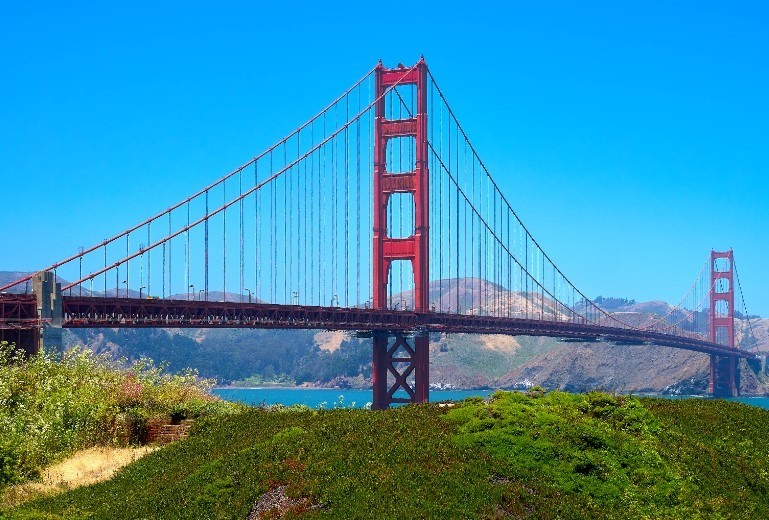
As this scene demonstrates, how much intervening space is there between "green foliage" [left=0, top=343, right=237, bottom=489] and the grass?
4.62 metres

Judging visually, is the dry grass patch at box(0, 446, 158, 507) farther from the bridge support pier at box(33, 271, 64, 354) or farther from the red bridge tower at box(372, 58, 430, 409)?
the red bridge tower at box(372, 58, 430, 409)

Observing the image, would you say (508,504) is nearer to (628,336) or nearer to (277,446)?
(277,446)

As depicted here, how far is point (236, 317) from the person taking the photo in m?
72.7

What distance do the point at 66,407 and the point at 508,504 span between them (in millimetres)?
18547

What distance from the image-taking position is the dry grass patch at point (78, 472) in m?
28.1

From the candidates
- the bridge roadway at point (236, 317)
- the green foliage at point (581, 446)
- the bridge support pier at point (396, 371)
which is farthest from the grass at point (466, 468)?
the bridge support pier at point (396, 371)

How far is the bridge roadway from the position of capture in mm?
58453

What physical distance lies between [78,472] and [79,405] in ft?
16.5

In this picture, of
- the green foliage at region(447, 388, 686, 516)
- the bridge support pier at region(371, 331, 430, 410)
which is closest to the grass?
the green foliage at region(447, 388, 686, 516)

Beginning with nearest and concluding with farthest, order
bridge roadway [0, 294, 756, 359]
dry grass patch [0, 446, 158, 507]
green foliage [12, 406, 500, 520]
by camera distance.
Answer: green foliage [12, 406, 500, 520]
dry grass patch [0, 446, 158, 507]
bridge roadway [0, 294, 756, 359]

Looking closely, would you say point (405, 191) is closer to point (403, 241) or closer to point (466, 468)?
point (403, 241)

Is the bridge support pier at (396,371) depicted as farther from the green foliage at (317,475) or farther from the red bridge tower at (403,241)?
the green foliage at (317,475)

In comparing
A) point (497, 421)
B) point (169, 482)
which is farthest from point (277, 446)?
point (497, 421)

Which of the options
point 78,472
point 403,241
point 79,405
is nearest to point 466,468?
point 78,472
